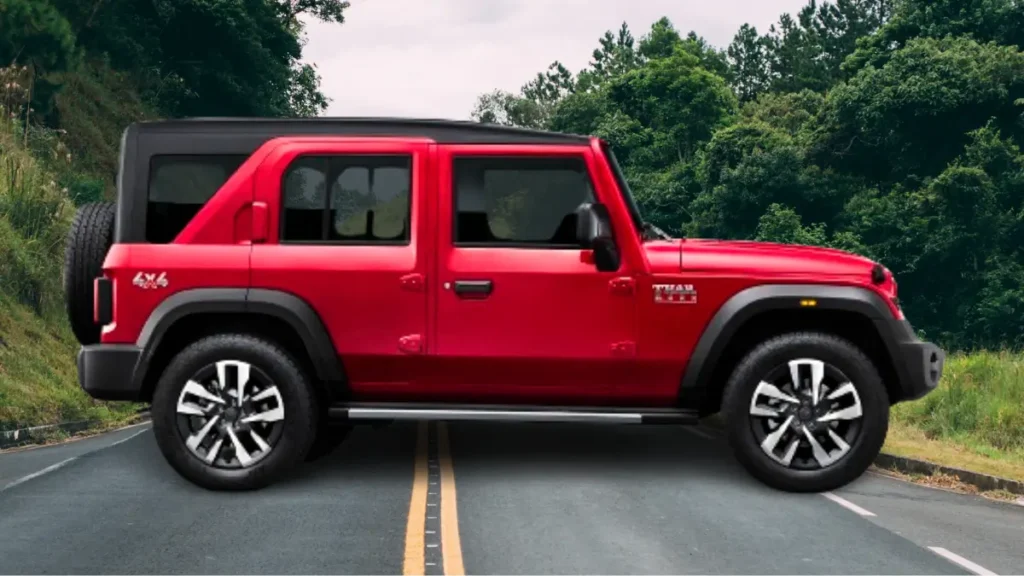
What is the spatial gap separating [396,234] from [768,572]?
3.47m

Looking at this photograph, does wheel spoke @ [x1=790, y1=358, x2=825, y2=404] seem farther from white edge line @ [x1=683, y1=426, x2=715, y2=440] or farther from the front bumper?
white edge line @ [x1=683, y1=426, x2=715, y2=440]

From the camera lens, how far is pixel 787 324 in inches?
360

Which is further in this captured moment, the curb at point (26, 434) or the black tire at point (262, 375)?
the curb at point (26, 434)

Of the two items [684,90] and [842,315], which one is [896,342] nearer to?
[842,315]

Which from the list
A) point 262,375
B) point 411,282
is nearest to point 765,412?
point 411,282

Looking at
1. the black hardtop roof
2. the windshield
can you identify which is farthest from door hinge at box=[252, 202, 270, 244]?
the windshield

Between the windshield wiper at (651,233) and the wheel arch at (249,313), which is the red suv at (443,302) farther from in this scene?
the windshield wiper at (651,233)

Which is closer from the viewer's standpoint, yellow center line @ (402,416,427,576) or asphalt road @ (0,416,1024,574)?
yellow center line @ (402,416,427,576)

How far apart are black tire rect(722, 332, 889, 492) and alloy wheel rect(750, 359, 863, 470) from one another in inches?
1.0

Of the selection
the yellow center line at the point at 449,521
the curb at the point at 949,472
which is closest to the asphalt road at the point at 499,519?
the yellow center line at the point at 449,521

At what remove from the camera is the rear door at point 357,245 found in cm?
884

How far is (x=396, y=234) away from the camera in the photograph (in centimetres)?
894

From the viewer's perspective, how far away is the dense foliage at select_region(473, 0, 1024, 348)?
45406 millimetres

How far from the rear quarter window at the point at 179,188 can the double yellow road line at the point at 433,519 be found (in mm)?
2579
